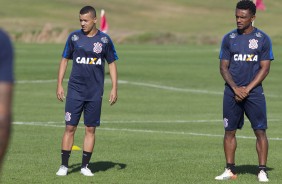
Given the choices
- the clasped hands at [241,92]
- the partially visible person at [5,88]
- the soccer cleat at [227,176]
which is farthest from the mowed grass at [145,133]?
the partially visible person at [5,88]

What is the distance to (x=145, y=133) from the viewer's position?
20.7m

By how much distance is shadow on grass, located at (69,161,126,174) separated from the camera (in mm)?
15094

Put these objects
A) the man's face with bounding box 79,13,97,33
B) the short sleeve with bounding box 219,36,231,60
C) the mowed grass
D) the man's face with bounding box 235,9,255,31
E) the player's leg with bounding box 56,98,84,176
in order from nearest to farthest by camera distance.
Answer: the man's face with bounding box 235,9,255,31 < the short sleeve with bounding box 219,36,231,60 < the man's face with bounding box 79,13,97,33 < the player's leg with bounding box 56,98,84,176 < the mowed grass

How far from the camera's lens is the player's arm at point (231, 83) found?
45.0 ft

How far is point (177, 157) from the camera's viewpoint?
1670 centimetres

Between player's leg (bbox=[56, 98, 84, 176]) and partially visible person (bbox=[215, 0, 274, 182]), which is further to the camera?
player's leg (bbox=[56, 98, 84, 176])

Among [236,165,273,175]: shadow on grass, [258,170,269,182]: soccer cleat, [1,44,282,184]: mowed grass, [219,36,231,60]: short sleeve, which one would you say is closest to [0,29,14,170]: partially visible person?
[1,44,282,184]: mowed grass

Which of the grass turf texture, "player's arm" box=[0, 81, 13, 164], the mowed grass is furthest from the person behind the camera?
the grass turf texture

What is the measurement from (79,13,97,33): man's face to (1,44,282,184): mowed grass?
1.91 m

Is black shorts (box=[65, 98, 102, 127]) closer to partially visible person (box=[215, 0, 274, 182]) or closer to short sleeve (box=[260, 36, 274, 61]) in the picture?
partially visible person (box=[215, 0, 274, 182])

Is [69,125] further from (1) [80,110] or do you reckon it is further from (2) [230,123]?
(2) [230,123]

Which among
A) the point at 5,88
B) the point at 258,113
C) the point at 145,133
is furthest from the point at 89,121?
the point at 5,88

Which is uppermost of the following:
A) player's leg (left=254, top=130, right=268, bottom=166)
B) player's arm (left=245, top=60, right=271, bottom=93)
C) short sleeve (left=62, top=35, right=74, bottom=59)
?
short sleeve (left=62, top=35, right=74, bottom=59)

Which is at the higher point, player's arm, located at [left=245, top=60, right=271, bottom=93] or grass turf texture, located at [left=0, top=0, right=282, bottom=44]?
player's arm, located at [left=245, top=60, right=271, bottom=93]
